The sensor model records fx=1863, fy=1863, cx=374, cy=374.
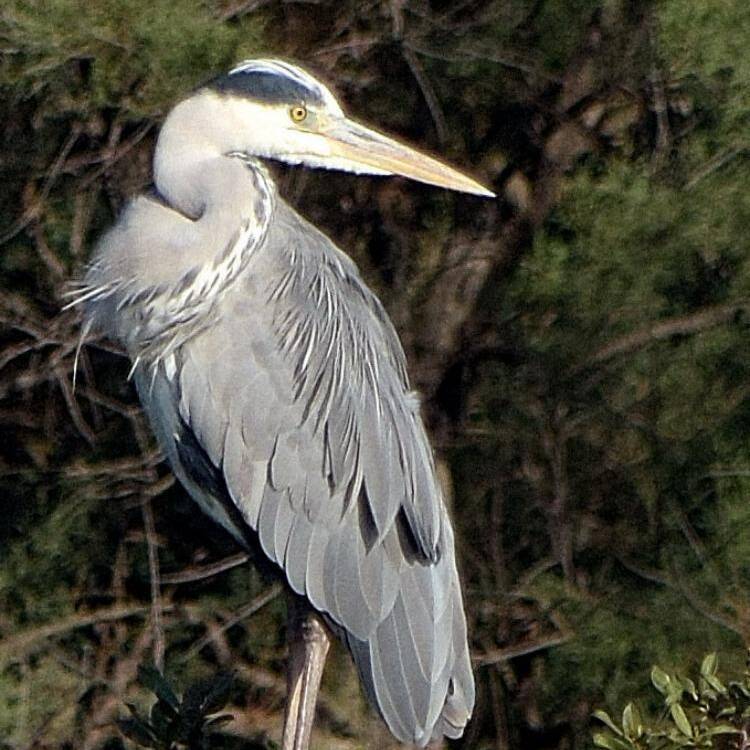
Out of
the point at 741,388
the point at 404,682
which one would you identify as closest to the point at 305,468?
the point at 404,682

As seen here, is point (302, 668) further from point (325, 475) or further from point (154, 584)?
point (154, 584)

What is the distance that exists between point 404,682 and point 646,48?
6.77 feet

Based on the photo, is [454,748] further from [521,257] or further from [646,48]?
[646,48]

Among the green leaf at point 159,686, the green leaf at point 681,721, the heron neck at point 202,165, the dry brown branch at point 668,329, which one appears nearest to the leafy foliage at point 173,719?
the green leaf at point 159,686

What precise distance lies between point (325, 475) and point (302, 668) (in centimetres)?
37

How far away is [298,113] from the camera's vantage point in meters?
3.32

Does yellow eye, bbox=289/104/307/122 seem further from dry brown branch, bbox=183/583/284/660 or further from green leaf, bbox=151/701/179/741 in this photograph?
dry brown branch, bbox=183/583/284/660

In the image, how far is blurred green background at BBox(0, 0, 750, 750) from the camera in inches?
178

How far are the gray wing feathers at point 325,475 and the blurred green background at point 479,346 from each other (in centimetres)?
117

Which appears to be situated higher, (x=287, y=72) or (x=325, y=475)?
(x=287, y=72)

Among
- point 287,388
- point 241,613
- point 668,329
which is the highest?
point 287,388

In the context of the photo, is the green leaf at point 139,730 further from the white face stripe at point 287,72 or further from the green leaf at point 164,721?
the white face stripe at point 287,72

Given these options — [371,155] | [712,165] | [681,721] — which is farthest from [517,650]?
[681,721]

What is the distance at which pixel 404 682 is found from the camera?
126 inches
